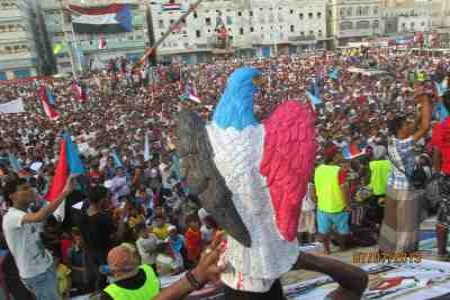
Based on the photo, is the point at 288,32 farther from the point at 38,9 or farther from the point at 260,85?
the point at 260,85

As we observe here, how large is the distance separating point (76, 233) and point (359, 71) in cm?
2009

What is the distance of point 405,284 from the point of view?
2689 mm

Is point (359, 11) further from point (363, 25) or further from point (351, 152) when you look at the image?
point (351, 152)

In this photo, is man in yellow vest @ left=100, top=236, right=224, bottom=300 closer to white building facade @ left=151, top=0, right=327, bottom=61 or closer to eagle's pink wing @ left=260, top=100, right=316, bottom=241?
eagle's pink wing @ left=260, top=100, right=316, bottom=241

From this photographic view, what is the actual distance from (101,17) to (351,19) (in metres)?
39.3

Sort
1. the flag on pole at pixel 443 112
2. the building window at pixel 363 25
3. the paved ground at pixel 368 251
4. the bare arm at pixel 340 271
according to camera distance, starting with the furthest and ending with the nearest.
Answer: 1. the building window at pixel 363 25
2. the flag on pole at pixel 443 112
3. the paved ground at pixel 368 251
4. the bare arm at pixel 340 271

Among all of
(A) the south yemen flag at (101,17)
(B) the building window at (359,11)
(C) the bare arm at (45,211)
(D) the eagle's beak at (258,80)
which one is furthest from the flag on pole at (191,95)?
(B) the building window at (359,11)

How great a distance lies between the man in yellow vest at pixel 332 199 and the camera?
3801 mm

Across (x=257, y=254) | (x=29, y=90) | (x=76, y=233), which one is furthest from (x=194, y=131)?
(x=29, y=90)

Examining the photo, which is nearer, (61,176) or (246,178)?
(246,178)

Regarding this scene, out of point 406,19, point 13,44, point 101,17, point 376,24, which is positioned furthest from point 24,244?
point 406,19

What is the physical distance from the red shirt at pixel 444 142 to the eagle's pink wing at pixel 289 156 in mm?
2058

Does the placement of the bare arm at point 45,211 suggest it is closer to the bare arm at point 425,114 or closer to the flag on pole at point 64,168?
the flag on pole at point 64,168

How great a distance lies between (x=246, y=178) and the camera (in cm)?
138
